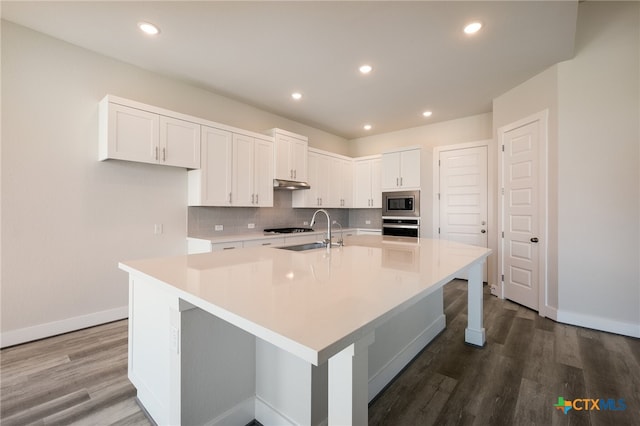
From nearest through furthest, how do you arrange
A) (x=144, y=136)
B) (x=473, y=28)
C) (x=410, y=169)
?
(x=473, y=28) < (x=144, y=136) < (x=410, y=169)

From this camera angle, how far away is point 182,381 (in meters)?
1.25

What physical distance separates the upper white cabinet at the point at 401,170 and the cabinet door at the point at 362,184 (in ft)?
1.41

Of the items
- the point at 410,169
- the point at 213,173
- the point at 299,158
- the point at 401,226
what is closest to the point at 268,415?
the point at 213,173

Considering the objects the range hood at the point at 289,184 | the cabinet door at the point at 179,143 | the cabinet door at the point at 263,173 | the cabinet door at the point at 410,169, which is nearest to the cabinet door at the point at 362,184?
the cabinet door at the point at 410,169

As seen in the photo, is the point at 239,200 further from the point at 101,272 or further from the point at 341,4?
the point at 341,4

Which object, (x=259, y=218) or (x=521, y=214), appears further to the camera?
(x=259, y=218)

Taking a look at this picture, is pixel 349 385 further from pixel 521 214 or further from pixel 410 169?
pixel 410 169

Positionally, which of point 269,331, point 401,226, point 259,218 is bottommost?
point 269,331

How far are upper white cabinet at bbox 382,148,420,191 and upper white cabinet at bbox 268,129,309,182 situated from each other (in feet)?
5.14

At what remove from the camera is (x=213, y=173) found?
3.49 m

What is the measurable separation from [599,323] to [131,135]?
5.12 meters

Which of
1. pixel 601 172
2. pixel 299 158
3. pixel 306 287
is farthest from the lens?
pixel 299 158

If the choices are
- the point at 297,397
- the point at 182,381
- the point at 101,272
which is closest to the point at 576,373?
the point at 297,397

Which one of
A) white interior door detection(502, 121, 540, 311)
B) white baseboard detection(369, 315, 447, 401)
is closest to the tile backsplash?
white interior door detection(502, 121, 540, 311)
